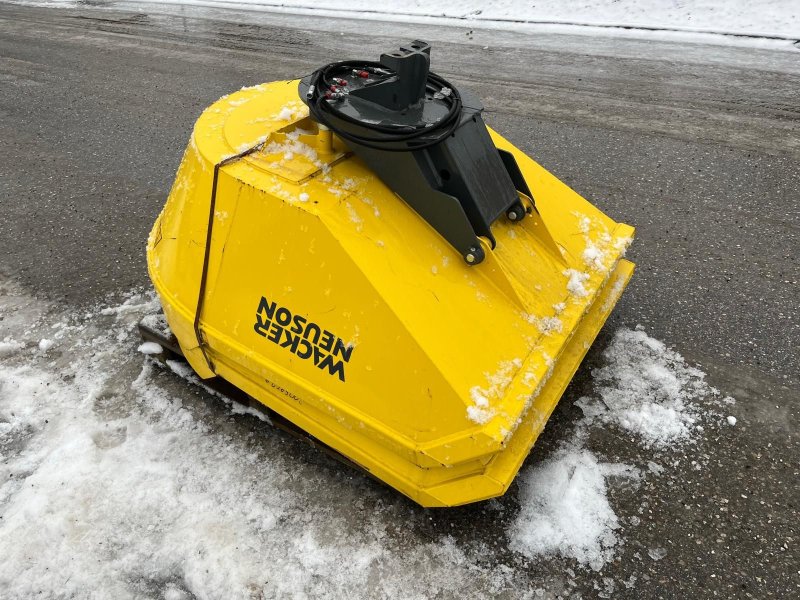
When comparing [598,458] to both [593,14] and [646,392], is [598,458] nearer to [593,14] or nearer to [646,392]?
[646,392]

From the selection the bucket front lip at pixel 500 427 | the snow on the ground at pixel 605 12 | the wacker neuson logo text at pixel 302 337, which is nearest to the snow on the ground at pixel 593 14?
the snow on the ground at pixel 605 12

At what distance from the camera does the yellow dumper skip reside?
7.10ft

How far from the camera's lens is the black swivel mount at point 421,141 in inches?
88.2

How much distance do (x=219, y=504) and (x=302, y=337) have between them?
0.91 m

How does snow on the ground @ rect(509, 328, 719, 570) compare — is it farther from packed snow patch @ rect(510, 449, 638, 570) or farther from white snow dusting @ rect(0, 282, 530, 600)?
white snow dusting @ rect(0, 282, 530, 600)

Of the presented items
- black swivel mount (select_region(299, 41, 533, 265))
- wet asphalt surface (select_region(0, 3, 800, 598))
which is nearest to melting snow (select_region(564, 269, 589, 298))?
black swivel mount (select_region(299, 41, 533, 265))

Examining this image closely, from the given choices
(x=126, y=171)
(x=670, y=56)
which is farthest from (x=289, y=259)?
(x=670, y=56)

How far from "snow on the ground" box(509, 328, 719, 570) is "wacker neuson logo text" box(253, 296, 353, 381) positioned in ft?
3.61

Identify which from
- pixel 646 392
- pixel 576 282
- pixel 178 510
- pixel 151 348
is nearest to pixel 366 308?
pixel 576 282

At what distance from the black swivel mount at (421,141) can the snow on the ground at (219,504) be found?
1228mm

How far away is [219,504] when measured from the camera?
2609 millimetres

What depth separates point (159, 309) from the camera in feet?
12.0

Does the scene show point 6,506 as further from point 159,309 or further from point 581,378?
point 581,378

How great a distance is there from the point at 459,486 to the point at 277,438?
1.06 m
